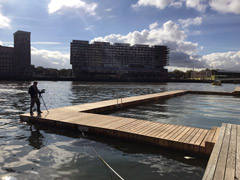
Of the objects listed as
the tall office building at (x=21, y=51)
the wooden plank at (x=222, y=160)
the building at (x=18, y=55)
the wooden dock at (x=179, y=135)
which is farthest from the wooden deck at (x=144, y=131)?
the tall office building at (x=21, y=51)

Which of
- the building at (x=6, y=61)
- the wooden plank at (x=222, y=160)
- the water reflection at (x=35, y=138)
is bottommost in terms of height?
the water reflection at (x=35, y=138)

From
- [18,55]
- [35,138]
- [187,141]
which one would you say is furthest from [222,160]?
[18,55]

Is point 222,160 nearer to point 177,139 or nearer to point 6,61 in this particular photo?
point 177,139

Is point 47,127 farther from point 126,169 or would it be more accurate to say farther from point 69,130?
point 126,169

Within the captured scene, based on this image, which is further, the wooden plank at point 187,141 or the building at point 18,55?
the building at point 18,55

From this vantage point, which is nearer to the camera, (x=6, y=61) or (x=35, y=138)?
(x=35, y=138)

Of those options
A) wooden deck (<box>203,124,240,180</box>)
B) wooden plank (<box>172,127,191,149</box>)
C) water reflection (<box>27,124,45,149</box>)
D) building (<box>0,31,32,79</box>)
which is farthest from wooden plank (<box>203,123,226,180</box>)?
building (<box>0,31,32,79</box>)

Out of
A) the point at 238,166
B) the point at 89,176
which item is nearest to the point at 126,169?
the point at 89,176

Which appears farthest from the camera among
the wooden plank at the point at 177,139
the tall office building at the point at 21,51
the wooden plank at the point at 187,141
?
the tall office building at the point at 21,51

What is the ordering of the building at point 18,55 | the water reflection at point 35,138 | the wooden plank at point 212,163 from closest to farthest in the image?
1. the wooden plank at point 212,163
2. the water reflection at point 35,138
3. the building at point 18,55

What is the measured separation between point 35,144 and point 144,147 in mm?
4634

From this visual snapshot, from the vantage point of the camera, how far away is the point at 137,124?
9.84 m

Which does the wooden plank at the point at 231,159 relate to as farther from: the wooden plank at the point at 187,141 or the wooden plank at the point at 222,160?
the wooden plank at the point at 187,141

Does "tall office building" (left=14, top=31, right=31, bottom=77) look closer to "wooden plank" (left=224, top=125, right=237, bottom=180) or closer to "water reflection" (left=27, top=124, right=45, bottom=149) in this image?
"water reflection" (left=27, top=124, right=45, bottom=149)
